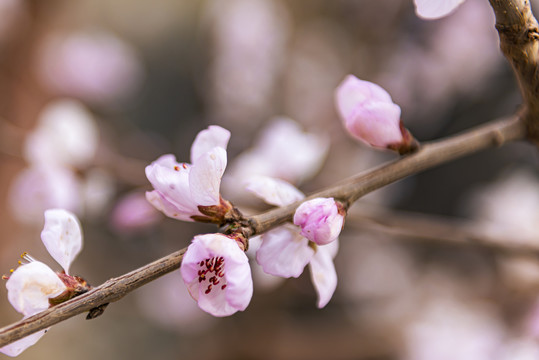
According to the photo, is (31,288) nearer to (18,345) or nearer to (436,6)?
(18,345)

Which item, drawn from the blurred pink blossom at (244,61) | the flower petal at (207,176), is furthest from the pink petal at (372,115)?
the blurred pink blossom at (244,61)

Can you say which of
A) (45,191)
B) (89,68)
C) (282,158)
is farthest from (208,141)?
(89,68)

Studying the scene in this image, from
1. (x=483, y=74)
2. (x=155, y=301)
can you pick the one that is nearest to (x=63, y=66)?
(x=155, y=301)

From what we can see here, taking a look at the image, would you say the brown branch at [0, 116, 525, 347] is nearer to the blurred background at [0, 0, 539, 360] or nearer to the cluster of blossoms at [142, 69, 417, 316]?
the cluster of blossoms at [142, 69, 417, 316]

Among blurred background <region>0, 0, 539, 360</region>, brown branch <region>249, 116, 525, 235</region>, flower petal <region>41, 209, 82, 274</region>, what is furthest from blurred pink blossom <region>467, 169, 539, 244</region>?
flower petal <region>41, 209, 82, 274</region>

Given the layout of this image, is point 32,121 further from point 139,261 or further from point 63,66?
point 139,261

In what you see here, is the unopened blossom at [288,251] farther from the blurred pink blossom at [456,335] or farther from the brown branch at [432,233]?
the blurred pink blossom at [456,335]
